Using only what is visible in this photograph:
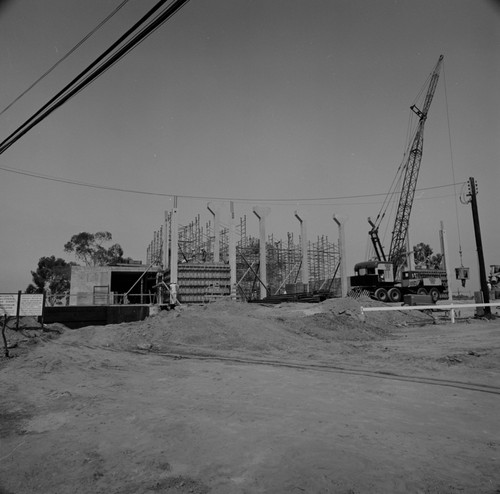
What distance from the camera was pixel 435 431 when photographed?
4.82 metres

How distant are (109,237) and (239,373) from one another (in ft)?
209

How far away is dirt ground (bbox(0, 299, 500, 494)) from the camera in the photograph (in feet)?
12.0

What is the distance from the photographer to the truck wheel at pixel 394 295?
1148 inches

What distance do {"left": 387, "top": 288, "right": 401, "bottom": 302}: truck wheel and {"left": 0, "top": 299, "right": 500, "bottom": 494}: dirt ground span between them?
1737cm

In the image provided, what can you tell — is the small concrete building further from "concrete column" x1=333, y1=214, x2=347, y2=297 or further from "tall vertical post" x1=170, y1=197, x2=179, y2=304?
"concrete column" x1=333, y1=214, x2=347, y2=297

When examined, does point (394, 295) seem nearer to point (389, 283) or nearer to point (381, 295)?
point (381, 295)

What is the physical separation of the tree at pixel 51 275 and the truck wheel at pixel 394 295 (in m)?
51.8

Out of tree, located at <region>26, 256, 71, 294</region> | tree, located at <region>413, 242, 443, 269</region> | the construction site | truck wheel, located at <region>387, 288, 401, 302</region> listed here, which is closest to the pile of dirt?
the construction site

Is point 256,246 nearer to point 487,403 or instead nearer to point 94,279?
point 94,279

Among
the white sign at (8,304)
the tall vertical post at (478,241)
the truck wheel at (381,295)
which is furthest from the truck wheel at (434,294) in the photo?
the white sign at (8,304)

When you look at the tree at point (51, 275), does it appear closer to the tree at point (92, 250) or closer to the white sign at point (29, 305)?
the tree at point (92, 250)

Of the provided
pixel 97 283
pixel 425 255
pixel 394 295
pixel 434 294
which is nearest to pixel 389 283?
pixel 394 295

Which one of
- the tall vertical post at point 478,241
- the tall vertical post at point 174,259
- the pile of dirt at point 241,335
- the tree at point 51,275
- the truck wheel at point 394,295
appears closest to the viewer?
the pile of dirt at point 241,335

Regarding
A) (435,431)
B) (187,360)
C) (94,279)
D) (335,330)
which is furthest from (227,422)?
(94,279)
